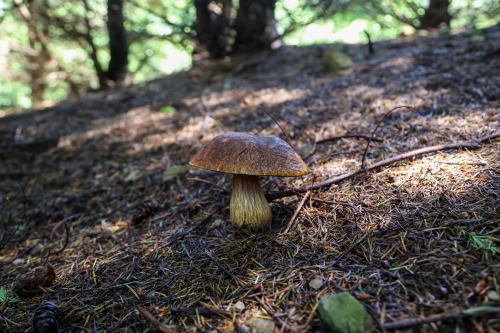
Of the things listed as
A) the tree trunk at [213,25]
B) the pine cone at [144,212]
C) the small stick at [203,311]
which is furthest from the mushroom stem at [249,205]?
the tree trunk at [213,25]

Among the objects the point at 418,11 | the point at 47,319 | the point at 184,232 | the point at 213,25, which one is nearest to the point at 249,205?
the point at 184,232

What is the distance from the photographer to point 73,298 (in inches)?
75.2

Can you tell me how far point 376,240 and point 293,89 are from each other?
408 centimetres

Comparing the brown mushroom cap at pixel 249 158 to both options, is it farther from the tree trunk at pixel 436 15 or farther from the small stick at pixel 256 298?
the tree trunk at pixel 436 15

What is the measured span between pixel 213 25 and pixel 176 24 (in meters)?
1.25

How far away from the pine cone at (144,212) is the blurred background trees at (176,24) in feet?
19.0

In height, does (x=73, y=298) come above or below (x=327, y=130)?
below

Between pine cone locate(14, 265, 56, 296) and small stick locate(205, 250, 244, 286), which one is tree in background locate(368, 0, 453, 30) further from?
pine cone locate(14, 265, 56, 296)

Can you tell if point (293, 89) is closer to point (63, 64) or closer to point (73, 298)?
point (73, 298)

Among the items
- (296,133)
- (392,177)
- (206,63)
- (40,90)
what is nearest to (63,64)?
(40,90)

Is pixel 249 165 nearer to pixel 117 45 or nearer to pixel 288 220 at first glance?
pixel 288 220

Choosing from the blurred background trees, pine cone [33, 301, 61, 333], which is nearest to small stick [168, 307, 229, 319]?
pine cone [33, 301, 61, 333]

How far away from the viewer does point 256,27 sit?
7.97 meters

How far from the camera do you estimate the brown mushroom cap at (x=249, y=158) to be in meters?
1.88
